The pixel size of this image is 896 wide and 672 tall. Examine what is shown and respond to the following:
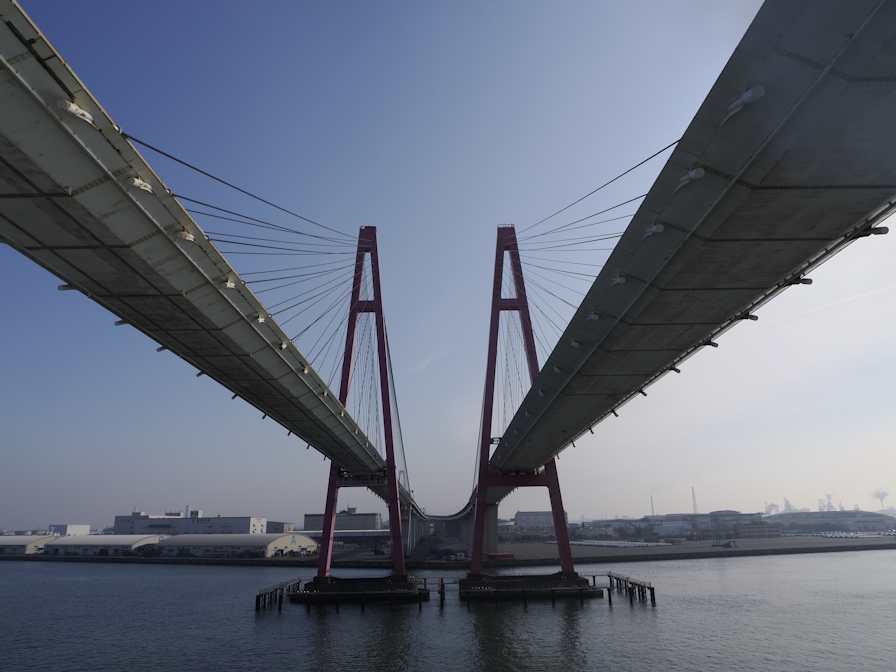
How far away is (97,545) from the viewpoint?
12056cm

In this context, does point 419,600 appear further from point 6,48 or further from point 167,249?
point 6,48

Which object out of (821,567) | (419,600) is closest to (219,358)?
(419,600)

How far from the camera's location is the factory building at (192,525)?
137625mm

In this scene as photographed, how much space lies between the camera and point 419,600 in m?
42.8

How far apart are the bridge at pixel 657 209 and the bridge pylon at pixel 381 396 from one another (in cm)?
2204

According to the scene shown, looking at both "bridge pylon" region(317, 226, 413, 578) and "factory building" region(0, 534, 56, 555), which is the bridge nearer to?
"bridge pylon" region(317, 226, 413, 578)

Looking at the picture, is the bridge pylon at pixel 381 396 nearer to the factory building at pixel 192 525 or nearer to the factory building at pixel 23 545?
the factory building at pixel 192 525

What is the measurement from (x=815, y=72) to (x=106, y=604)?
5908cm

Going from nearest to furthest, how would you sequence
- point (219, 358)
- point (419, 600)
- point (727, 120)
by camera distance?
point (727, 120) → point (219, 358) → point (419, 600)

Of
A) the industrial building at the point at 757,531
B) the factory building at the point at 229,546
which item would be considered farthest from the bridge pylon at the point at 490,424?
the industrial building at the point at 757,531

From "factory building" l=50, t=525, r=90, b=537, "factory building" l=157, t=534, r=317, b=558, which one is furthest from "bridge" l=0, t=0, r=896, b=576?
"factory building" l=50, t=525, r=90, b=537

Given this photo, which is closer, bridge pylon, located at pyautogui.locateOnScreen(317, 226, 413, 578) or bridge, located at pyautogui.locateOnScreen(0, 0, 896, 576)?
bridge, located at pyautogui.locateOnScreen(0, 0, 896, 576)

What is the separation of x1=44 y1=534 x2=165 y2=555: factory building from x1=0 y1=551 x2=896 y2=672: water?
7130 centimetres

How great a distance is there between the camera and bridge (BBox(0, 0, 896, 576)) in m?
9.15
